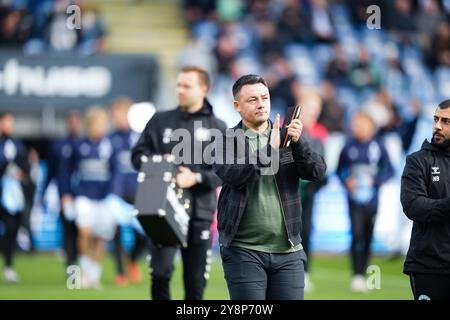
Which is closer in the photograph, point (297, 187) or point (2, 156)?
point (297, 187)

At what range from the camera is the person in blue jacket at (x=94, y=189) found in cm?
1548

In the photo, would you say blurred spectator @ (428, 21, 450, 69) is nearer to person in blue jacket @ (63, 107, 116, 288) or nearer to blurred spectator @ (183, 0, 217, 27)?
blurred spectator @ (183, 0, 217, 27)

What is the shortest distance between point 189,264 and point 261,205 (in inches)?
101

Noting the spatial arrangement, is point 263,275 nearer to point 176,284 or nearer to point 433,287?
point 433,287

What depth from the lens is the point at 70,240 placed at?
Answer: 1590 cm

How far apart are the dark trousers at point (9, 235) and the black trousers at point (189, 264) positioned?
21.5 ft

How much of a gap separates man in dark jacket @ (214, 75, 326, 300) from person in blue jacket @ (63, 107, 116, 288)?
8077 mm

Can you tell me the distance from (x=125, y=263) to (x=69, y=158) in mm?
1889

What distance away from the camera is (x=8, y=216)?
16.9 meters

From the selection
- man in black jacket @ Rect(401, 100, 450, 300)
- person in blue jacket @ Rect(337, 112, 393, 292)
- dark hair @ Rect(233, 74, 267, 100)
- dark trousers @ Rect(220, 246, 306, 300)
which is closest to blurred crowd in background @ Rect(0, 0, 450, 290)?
person in blue jacket @ Rect(337, 112, 393, 292)

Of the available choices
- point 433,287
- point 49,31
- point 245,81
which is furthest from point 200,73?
point 49,31

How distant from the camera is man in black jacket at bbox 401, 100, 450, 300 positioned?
761 centimetres
